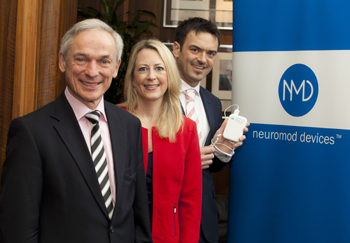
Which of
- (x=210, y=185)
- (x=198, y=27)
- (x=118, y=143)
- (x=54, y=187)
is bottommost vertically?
(x=210, y=185)

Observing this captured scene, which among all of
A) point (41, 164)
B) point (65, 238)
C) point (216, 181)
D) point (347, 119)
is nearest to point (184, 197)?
point (65, 238)

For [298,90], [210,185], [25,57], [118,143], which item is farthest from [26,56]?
[298,90]

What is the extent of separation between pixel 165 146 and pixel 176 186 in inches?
8.1

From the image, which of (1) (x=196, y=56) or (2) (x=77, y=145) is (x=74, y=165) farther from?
(1) (x=196, y=56)

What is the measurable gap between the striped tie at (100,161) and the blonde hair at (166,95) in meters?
0.47

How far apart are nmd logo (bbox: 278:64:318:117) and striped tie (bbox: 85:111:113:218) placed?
127 cm

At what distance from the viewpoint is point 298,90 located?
1884 millimetres

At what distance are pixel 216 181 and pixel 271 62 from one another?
5.50ft

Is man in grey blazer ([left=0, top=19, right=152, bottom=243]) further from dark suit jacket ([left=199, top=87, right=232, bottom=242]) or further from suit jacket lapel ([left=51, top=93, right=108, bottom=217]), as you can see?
dark suit jacket ([left=199, top=87, right=232, bottom=242])

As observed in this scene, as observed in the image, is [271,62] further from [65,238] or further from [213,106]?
[65,238]

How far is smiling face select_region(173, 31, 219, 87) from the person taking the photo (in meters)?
2.01

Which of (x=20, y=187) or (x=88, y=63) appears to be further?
(x=88, y=63)

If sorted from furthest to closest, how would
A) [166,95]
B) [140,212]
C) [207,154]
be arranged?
[207,154] → [166,95] → [140,212]

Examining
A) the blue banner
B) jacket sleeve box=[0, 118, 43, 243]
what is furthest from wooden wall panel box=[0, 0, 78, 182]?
the blue banner
